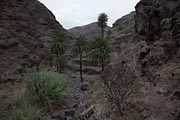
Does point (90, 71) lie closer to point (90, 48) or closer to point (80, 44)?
point (90, 48)

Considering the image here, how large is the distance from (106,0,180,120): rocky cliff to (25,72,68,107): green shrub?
8.53 meters

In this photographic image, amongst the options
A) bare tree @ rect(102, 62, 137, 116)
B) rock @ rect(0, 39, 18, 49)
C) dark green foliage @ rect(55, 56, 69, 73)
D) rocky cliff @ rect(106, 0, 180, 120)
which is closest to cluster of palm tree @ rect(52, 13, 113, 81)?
dark green foliage @ rect(55, 56, 69, 73)

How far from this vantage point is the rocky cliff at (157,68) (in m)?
22.8

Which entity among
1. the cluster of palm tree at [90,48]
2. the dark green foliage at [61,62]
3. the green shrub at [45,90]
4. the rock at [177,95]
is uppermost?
the cluster of palm tree at [90,48]

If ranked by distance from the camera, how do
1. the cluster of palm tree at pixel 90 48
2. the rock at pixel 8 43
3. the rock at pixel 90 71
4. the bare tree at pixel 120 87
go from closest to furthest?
the bare tree at pixel 120 87 → the cluster of palm tree at pixel 90 48 → the rock at pixel 90 71 → the rock at pixel 8 43

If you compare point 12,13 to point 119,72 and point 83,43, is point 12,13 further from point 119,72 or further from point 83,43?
point 119,72

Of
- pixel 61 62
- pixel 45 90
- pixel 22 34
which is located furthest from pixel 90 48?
pixel 22 34

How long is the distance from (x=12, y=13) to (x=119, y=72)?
75.3 meters

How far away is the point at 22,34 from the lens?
89.7 metres

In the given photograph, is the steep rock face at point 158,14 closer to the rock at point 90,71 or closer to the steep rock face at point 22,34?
the steep rock face at point 22,34

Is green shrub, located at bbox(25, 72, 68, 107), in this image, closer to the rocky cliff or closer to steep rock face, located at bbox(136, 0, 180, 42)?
the rocky cliff

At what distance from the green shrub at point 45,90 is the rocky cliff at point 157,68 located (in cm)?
853

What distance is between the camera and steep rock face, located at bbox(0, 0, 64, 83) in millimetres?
72419

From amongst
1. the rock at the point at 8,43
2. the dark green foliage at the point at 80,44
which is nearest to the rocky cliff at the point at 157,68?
the dark green foliage at the point at 80,44
